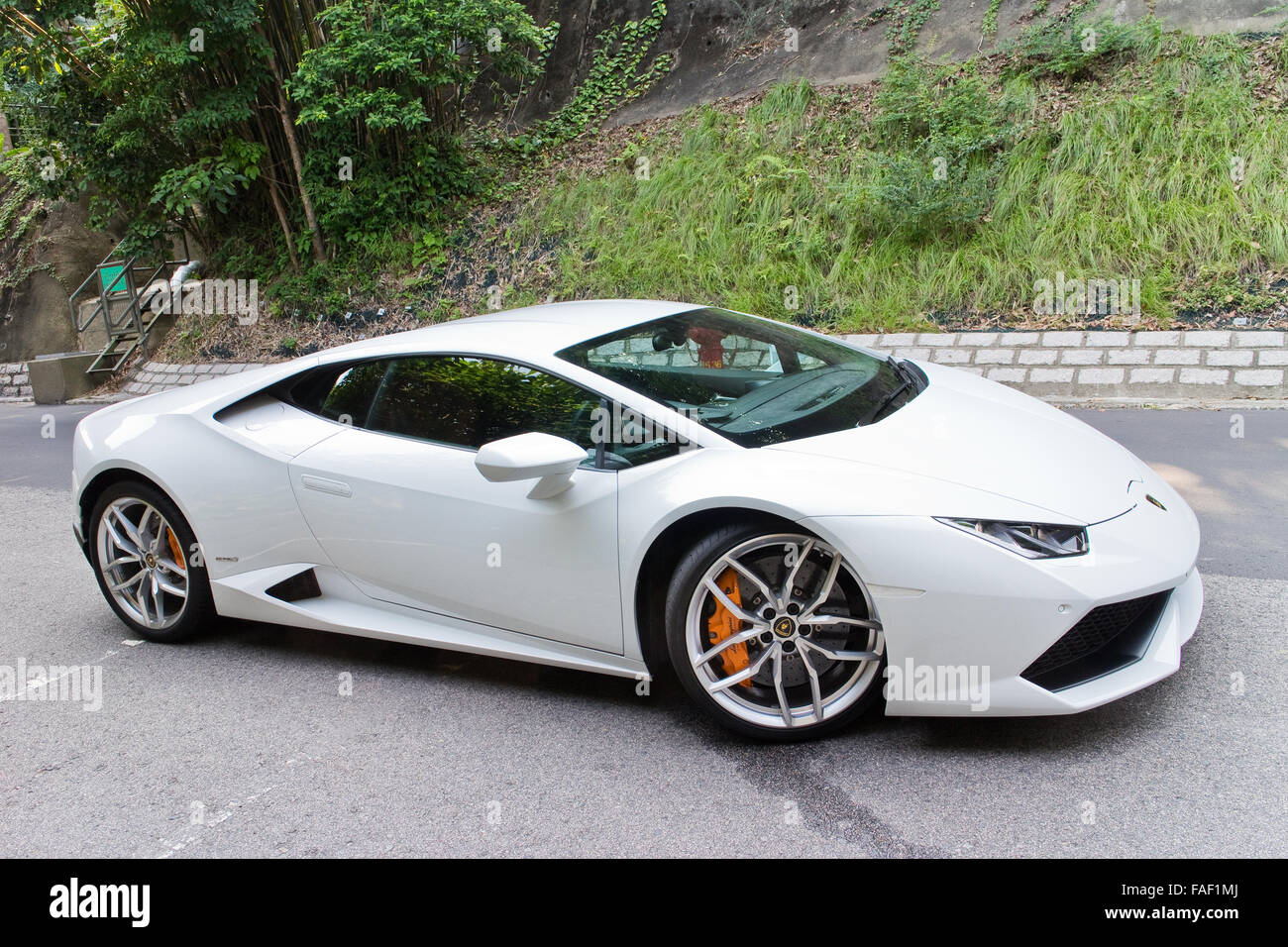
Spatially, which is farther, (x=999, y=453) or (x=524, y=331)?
(x=524, y=331)

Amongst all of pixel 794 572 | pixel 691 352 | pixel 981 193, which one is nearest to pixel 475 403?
pixel 691 352

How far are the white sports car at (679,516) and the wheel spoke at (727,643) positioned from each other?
0.02m

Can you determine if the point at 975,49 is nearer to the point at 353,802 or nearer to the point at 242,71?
the point at 242,71

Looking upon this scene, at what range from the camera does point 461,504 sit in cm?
349

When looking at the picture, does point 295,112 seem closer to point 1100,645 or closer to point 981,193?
point 981,193

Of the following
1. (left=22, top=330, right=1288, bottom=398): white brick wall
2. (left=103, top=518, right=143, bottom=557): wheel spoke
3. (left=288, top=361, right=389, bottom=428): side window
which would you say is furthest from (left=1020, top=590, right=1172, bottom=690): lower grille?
(left=22, top=330, right=1288, bottom=398): white brick wall

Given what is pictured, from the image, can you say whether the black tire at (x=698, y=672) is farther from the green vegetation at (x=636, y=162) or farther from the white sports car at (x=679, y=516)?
the green vegetation at (x=636, y=162)

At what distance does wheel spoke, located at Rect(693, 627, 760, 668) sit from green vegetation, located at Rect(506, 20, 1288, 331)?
641cm

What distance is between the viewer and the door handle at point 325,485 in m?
3.76

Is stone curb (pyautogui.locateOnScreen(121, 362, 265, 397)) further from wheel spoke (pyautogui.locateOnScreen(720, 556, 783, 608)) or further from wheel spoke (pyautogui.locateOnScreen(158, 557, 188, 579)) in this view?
wheel spoke (pyautogui.locateOnScreen(720, 556, 783, 608))

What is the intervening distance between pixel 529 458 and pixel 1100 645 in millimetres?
1717

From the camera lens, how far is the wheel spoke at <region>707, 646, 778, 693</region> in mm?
3105
